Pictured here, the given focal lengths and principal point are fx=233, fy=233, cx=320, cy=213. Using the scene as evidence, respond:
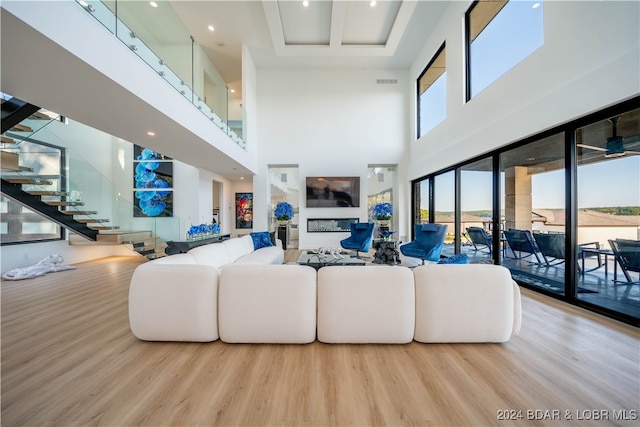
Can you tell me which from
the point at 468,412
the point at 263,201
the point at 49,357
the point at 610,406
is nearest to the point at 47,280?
the point at 49,357

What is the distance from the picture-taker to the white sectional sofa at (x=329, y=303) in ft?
6.28

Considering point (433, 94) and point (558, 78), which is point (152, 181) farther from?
point (558, 78)

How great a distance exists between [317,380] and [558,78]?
4307 mm

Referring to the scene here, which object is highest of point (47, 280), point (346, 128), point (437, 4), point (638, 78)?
point (437, 4)

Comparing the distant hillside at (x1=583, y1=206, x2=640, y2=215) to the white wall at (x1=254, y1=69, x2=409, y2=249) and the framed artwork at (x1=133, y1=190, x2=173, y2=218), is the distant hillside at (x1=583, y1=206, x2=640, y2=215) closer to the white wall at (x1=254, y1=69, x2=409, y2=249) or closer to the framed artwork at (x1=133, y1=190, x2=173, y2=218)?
the white wall at (x1=254, y1=69, x2=409, y2=249)

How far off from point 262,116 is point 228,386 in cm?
735

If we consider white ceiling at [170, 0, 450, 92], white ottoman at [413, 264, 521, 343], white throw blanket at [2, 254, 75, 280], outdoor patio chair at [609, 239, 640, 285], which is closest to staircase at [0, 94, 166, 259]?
white throw blanket at [2, 254, 75, 280]

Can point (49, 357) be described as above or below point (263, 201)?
below

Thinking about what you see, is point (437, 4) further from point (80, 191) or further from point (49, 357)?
point (80, 191)

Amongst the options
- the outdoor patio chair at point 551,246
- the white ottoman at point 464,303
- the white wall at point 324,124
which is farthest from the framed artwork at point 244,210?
the outdoor patio chair at point 551,246

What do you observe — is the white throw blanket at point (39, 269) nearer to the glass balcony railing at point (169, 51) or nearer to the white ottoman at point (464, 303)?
the glass balcony railing at point (169, 51)

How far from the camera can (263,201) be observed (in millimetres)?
7441

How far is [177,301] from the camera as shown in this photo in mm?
1946

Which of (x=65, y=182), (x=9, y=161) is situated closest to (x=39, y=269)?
(x=65, y=182)
